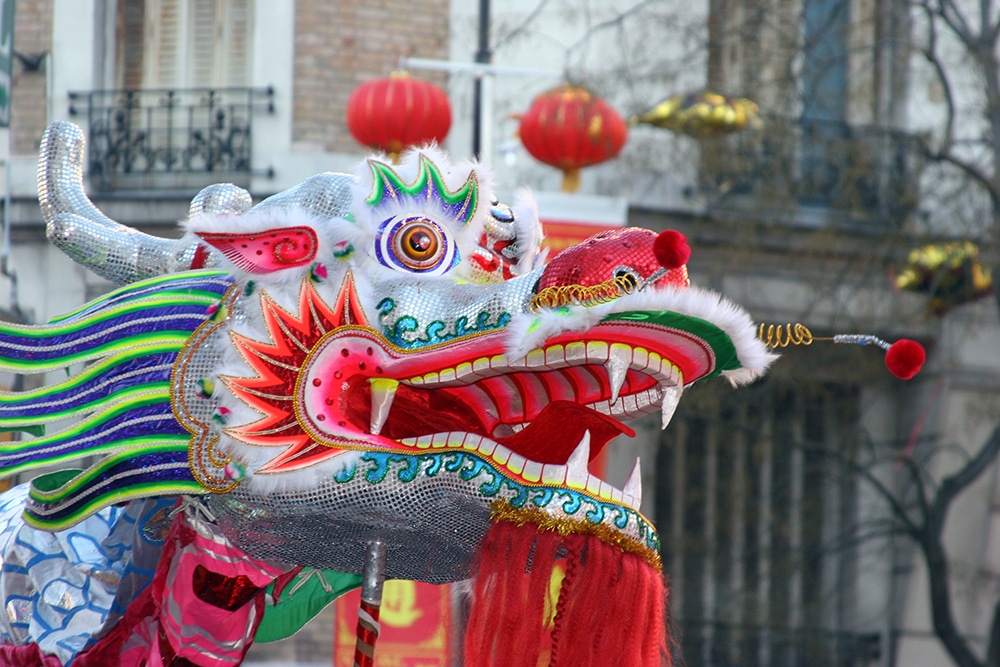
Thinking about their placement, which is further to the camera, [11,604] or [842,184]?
[842,184]

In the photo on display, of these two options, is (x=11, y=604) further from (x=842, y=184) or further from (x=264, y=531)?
(x=842, y=184)

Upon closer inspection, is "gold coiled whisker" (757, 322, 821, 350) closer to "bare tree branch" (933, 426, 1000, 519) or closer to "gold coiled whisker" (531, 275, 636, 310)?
"gold coiled whisker" (531, 275, 636, 310)

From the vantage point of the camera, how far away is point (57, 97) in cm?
824

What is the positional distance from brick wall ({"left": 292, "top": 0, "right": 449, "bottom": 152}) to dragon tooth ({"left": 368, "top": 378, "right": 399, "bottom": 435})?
612cm

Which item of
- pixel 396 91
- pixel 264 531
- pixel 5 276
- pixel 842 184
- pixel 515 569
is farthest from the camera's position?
pixel 842 184

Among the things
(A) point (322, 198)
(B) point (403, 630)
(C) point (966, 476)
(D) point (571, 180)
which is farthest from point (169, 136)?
(A) point (322, 198)

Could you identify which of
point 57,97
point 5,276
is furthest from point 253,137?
point 5,276

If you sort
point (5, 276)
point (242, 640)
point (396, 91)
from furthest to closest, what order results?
point (396, 91)
point (5, 276)
point (242, 640)

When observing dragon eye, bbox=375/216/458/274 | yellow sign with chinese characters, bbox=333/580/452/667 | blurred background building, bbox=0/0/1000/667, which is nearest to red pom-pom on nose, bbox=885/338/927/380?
dragon eye, bbox=375/216/458/274

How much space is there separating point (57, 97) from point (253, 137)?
1.01 m

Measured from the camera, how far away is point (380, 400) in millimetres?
2176

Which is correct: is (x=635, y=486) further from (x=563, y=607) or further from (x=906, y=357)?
(x=906, y=357)

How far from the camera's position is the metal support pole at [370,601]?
2.24m

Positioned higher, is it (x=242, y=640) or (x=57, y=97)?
(x=57, y=97)
